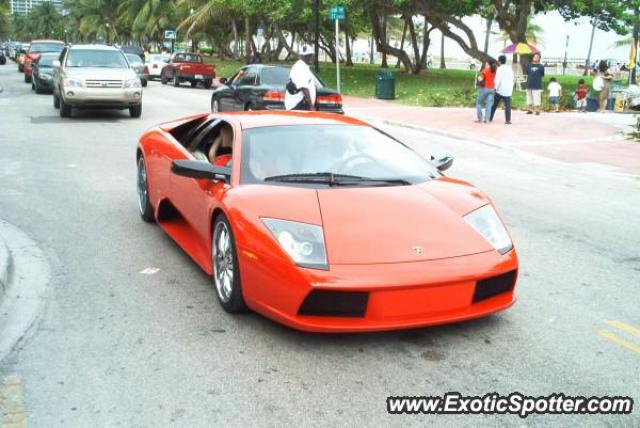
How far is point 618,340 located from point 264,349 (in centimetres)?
217

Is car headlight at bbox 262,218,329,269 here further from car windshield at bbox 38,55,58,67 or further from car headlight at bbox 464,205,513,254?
car windshield at bbox 38,55,58,67

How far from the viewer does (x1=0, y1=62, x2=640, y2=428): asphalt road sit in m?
3.47

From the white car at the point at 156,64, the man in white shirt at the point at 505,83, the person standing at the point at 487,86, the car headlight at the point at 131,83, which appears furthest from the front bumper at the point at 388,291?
the white car at the point at 156,64

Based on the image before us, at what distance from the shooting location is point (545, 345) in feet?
14.0

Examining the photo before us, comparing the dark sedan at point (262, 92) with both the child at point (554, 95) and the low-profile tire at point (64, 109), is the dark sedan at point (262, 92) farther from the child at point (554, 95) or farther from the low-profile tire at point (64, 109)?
the child at point (554, 95)

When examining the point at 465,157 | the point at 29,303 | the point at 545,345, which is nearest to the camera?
the point at 545,345

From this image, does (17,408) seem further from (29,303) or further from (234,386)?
(29,303)

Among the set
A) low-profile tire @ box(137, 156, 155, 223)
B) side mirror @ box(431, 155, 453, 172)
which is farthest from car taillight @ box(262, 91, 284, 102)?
side mirror @ box(431, 155, 453, 172)

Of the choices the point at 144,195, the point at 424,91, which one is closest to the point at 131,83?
the point at 144,195

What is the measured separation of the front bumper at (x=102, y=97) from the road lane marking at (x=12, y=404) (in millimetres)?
14134

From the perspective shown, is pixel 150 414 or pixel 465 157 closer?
pixel 150 414

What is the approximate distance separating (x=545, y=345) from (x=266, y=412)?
1.83m

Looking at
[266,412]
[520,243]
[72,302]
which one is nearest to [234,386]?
[266,412]

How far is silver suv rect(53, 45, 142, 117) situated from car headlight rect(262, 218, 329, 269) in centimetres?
1396
